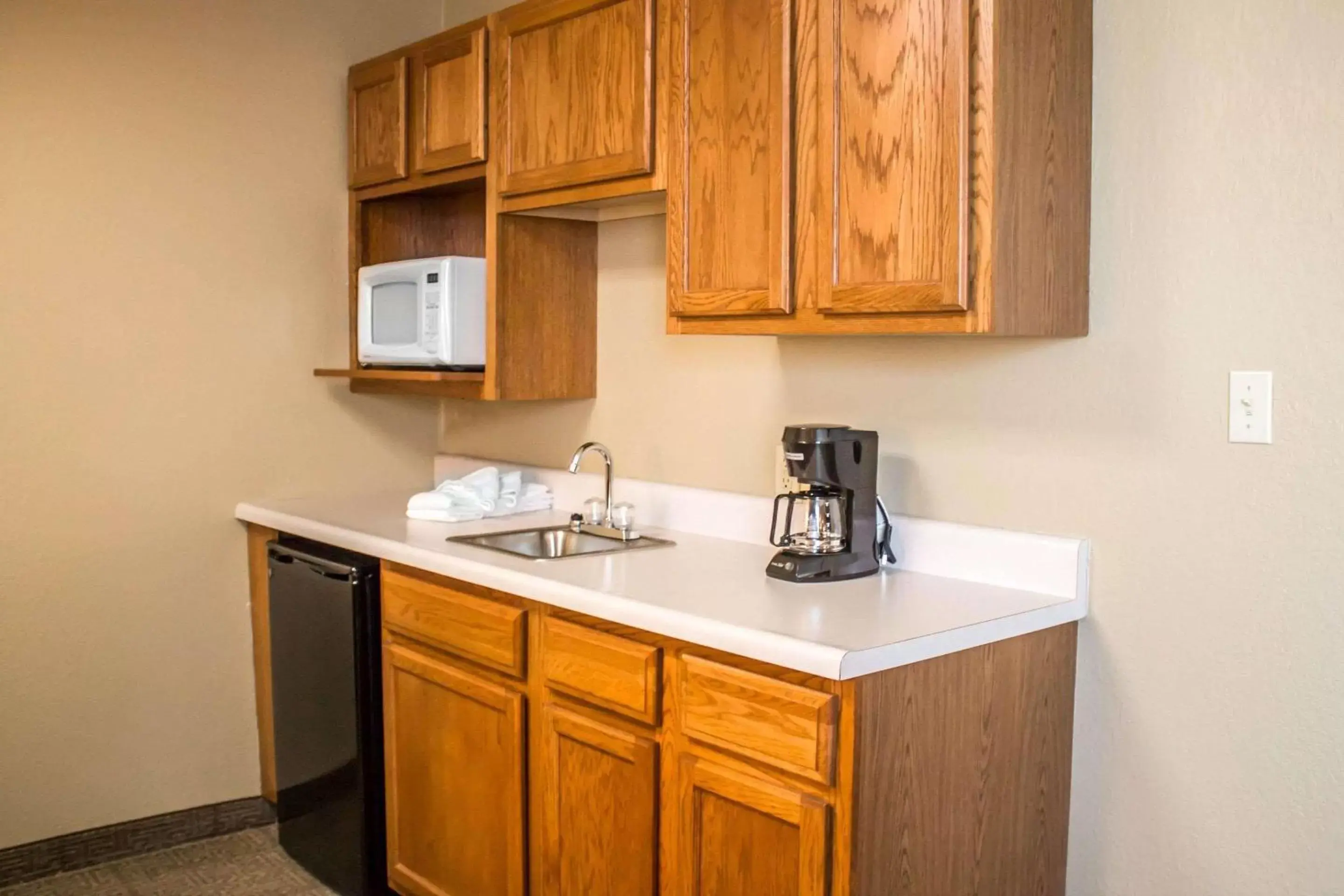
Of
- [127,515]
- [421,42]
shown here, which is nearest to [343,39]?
[421,42]

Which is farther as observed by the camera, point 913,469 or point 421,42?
point 421,42

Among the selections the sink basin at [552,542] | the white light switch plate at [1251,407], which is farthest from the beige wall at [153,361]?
the white light switch plate at [1251,407]

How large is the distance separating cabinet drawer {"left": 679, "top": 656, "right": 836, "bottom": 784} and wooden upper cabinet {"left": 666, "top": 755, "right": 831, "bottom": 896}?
0.05m

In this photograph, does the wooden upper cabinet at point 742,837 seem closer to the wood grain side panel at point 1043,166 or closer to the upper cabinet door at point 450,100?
the wood grain side panel at point 1043,166

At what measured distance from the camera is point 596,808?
2.19 metres

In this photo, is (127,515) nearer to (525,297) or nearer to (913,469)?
(525,297)

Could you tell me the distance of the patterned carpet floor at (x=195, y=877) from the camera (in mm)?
2959

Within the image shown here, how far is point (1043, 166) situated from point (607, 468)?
1.26 metres

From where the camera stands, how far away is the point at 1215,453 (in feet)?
6.33

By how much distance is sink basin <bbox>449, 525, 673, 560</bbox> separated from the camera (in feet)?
9.14

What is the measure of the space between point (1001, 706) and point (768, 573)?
499 millimetres

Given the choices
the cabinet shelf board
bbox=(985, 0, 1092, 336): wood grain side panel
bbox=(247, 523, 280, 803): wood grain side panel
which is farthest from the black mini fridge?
bbox=(985, 0, 1092, 336): wood grain side panel

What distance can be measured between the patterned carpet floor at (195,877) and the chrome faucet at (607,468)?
3.68ft

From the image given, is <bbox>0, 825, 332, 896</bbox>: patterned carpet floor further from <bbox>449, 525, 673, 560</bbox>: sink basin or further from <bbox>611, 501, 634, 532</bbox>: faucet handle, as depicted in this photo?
<bbox>611, 501, 634, 532</bbox>: faucet handle
